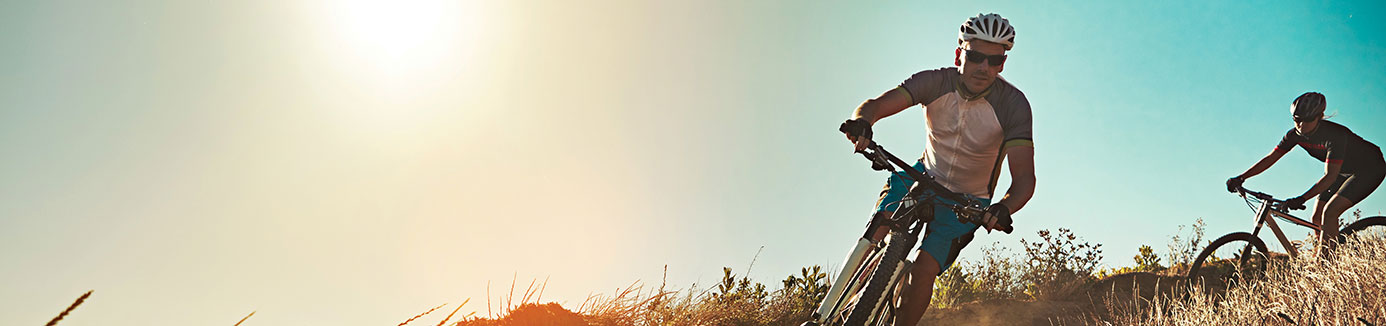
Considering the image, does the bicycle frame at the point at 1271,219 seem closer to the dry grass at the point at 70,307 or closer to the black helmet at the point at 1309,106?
the black helmet at the point at 1309,106

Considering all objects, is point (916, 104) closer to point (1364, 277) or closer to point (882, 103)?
point (882, 103)

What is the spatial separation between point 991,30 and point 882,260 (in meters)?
1.51

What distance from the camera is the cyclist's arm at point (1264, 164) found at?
8305 mm

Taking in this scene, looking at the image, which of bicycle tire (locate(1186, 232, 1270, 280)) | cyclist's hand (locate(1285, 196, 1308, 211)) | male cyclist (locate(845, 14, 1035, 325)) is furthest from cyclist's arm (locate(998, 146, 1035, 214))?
bicycle tire (locate(1186, 232, 1270, 280))

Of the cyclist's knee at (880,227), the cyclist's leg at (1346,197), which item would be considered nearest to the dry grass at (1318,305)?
the cyclist's leg at (1346,197)

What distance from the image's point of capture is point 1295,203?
817 centimetres

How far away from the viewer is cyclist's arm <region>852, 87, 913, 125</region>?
4492 mm

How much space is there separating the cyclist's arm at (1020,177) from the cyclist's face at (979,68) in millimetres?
421

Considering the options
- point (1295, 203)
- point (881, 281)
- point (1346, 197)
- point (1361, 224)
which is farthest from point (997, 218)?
point (1361, 224)

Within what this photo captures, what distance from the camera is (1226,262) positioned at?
991cm

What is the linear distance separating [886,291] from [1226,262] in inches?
330

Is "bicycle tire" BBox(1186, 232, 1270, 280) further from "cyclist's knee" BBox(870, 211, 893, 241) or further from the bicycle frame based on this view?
"cyclist's knee" BBox(870, 211, 893, 241)

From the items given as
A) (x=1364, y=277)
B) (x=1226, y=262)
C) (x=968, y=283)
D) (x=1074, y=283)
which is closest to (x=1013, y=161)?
(x=1364, y=277)

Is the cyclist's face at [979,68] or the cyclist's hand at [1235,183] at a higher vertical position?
the cyclist's hand at [1235,183]
